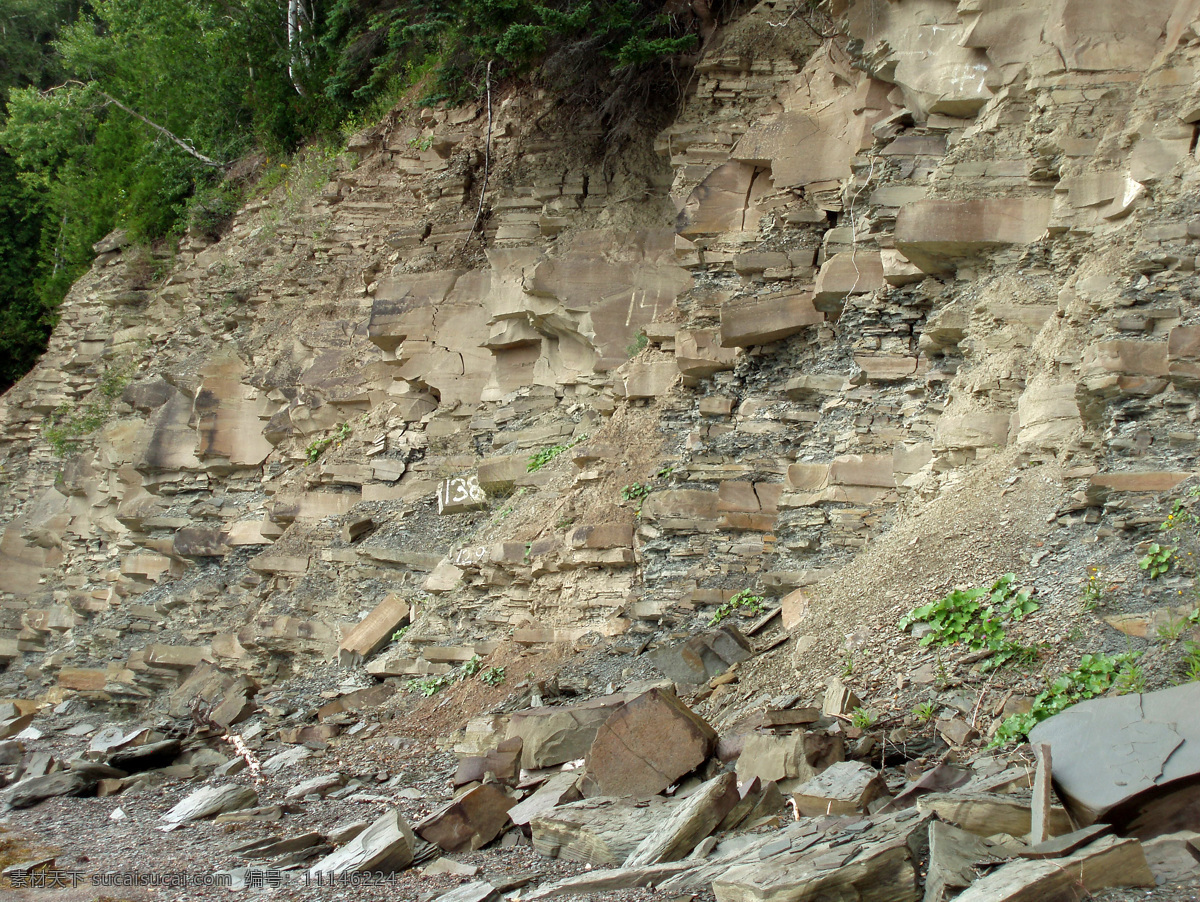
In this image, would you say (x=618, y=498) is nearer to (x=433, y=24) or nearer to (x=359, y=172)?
(x=433, y=24)

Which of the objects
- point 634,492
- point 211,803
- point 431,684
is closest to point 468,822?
point 211,803

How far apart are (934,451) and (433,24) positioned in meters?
8.91

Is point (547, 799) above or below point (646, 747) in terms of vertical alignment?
below

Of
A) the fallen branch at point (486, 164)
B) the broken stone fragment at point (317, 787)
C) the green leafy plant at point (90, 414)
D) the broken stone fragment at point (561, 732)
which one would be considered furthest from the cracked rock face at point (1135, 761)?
the green leafy plant at point (90, 414)

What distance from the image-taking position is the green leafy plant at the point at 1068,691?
16.2 ft

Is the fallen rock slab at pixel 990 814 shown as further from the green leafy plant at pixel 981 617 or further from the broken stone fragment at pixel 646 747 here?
the broken stone fragment at pixel 646 747

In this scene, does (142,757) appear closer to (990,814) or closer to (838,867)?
(838,867)

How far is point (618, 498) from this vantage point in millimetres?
10297

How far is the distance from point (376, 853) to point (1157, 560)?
4.50m

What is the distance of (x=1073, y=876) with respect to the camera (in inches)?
138

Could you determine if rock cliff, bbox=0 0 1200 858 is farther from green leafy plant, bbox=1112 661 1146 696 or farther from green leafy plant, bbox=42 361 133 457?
green leafy plant, bbox=42 361 133 457

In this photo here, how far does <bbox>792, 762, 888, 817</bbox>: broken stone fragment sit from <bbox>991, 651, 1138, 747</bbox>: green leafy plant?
25.7 inches

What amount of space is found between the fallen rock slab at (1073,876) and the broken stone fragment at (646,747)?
2333 millimetres

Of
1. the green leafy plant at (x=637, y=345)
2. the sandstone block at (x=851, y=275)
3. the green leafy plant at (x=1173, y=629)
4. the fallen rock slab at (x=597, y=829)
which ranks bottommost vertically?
the fallen rock slab at (x=597, y=829)
